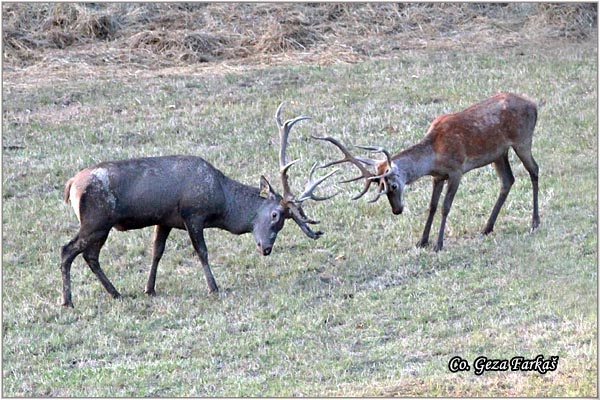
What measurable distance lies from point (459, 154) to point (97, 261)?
420 cm

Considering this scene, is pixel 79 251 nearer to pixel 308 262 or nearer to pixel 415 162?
pixel 308 262

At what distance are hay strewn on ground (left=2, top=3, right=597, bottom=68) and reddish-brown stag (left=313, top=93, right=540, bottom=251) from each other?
319 inches

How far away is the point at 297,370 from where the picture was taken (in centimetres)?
977

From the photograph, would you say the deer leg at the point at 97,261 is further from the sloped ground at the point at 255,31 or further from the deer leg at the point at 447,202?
the sloped ground at the point at 255,31

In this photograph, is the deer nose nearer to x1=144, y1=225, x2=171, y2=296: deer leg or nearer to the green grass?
the green grass

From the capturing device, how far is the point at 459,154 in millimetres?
13195

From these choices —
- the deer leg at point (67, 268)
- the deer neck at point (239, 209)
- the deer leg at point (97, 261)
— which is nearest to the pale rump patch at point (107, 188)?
the deer leg at point (97, 261)

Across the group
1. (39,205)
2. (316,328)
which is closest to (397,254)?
(316,328)

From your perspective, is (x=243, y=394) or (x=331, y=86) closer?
(x=243, y=394)

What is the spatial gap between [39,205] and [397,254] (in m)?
5.05

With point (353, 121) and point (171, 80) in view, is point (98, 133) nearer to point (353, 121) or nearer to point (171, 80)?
point (171, 80)

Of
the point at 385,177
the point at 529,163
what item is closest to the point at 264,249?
the point at 385,177

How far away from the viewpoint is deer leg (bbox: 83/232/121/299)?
1197 centimetres

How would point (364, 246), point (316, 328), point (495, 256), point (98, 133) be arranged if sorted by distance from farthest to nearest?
point (98, 133) < point (364, 246) < point (495, 256) < point (316, 328)
